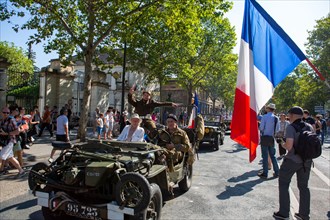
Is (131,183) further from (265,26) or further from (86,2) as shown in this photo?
(86,2)

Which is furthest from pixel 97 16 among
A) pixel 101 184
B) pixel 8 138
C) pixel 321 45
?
pixel 321 45

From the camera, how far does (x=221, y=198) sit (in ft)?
19.9

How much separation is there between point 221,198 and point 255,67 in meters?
2.88

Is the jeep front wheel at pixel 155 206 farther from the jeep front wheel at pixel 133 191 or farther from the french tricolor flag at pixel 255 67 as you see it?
the french tricolor flag at pixel 255 67

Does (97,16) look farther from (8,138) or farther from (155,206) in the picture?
(155,206)

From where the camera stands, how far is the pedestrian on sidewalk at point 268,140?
8.24m

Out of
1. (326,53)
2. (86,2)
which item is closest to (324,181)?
(86,2)

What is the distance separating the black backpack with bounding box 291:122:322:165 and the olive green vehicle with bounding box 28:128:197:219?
7.17 ft

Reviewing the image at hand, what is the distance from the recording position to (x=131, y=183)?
3.66 m

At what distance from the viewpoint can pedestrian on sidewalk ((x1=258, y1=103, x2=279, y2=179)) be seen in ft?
27.0

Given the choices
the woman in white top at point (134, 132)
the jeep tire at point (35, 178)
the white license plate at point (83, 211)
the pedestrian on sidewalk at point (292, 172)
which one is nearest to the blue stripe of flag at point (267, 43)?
the pedestrian on sidewalk at point (292, 172)

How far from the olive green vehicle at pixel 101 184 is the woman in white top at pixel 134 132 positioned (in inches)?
43.2

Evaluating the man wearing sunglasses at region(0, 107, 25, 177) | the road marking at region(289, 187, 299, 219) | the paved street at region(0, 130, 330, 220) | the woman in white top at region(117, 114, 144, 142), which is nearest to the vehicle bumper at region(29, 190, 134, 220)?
the paved street at region(0, 130, 330, 220)

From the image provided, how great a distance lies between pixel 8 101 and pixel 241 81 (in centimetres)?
1310
